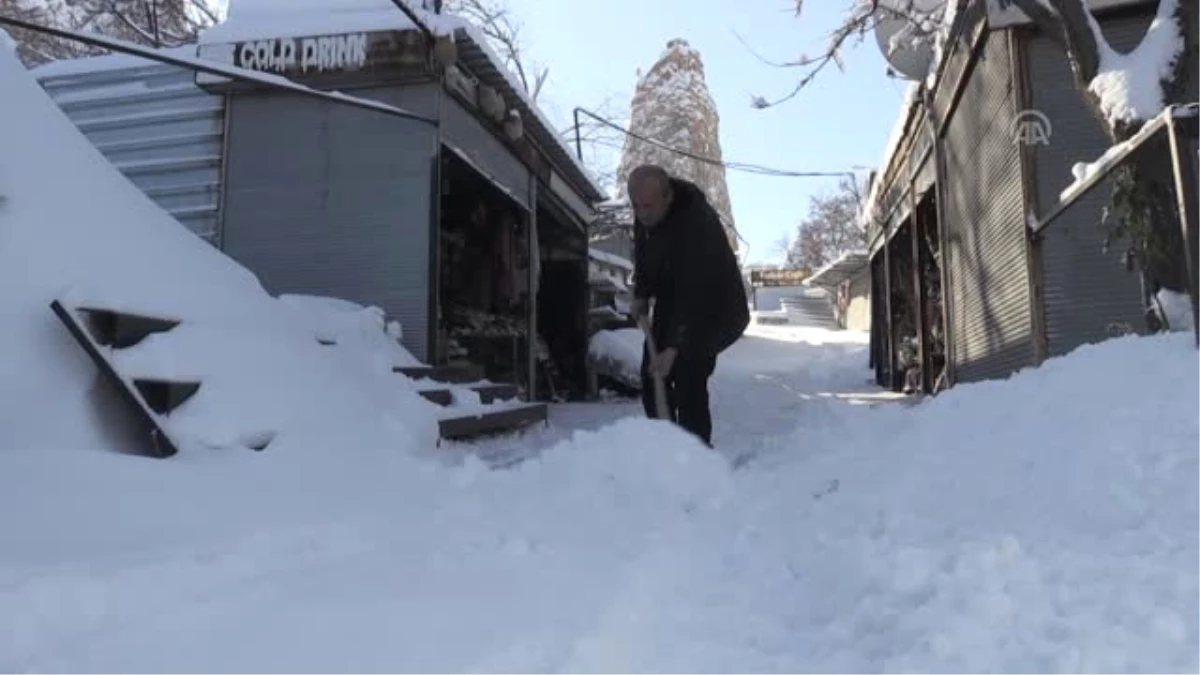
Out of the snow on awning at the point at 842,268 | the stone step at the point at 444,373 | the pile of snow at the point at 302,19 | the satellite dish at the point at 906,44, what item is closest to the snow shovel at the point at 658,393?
the stone step at the point at 444,373

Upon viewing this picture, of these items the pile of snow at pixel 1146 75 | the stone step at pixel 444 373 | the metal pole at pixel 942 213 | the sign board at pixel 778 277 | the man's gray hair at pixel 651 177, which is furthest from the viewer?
the sign board at pixel 778 277

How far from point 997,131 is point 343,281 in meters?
4.87

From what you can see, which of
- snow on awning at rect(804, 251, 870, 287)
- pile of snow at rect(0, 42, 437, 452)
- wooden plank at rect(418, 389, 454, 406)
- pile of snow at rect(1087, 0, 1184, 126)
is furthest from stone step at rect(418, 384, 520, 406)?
snow on awning at rect(804, 251, 870, 287)

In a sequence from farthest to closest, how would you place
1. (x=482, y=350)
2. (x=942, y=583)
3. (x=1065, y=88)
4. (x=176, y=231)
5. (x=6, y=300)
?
(x=482, y=350) → (x=1065, y=88) → (x=176, y=231) → (x=6, y=300) → (x=942, y=583)

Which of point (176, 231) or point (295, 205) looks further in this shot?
point (295, 205)

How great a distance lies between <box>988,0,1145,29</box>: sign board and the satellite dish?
1.82m

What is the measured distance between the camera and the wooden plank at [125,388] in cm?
294

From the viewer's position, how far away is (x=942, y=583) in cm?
175

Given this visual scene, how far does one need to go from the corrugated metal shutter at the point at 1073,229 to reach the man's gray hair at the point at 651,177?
247 cm

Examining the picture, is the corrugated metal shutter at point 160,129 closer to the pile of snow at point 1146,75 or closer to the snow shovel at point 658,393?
A: the snow shovel at point 658,393

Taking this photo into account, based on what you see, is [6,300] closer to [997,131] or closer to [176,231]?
[176,231]

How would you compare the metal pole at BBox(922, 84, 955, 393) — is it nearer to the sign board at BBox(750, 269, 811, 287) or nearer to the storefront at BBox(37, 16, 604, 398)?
the storefront at BBox(37, 16, 604, 398)

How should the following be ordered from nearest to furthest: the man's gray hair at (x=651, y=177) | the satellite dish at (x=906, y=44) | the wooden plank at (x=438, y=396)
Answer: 1. the man's gray hair at (x=651, y=177)
2. the wooden plank at (x=438, y=396)
3. the satellite dish at (x=906, y=44)

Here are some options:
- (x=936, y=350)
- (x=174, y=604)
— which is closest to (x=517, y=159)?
(x=936, y=350)
